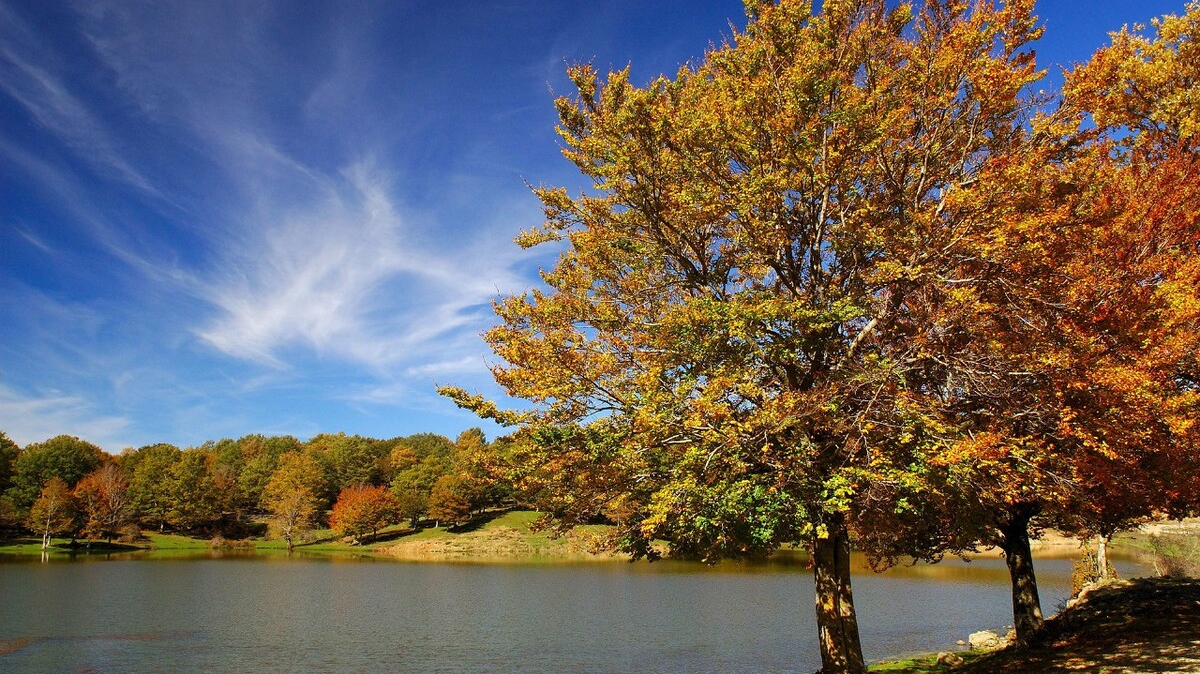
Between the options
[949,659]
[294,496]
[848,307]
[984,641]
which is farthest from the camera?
[294,496]

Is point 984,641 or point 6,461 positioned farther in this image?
point 6,461

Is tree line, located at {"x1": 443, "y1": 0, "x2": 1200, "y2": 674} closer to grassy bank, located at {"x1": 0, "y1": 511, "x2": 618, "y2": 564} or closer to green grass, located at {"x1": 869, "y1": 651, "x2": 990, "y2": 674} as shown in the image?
green grass, located at {"x1": 869, "y1": 651, "x2": 990, "y2": 674}

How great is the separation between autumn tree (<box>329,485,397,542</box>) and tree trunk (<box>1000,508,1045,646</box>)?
4031 inches

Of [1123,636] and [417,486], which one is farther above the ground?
[417,486]

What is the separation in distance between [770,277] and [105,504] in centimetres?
11366

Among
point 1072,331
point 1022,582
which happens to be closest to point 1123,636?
point 1022,582

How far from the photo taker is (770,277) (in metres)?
17.2

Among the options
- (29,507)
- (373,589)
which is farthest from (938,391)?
(29,507)

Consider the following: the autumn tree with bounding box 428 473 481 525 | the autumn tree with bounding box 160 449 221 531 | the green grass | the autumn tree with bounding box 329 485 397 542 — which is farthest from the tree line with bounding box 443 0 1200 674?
the autumn tree with bounding box 160 449 221 531

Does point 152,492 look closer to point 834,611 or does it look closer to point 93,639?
point 93,639

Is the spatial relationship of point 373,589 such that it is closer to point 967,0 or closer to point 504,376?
point 504,376

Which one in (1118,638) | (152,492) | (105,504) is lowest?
(1118,638)

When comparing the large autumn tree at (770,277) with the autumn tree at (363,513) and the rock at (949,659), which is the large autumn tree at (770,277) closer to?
the rock at (949,659)

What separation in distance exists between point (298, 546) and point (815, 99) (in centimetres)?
11480
